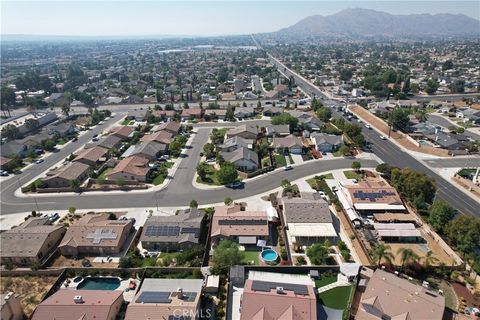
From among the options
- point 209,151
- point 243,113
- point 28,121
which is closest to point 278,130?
point 243,113

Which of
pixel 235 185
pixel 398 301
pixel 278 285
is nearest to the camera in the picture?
pixel 398 301

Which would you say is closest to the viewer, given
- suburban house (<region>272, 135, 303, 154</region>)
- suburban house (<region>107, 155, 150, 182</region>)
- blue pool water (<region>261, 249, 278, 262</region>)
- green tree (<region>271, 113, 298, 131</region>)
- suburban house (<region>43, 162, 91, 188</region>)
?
blue pool water (<region>261, 249, 278, 262</region>)

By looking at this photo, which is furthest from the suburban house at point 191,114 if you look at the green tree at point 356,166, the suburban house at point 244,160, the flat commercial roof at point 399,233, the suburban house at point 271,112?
the flat commercial roof at point 399,233

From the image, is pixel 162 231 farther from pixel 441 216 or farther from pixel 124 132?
pixel 124 132

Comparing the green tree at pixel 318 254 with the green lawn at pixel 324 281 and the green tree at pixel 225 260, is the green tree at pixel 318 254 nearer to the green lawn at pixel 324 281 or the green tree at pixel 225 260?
the green lawn at pixel 324 281

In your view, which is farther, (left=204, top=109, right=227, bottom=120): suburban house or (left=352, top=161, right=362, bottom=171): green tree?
(left=204, top=109, right=227, bottom=120): suburban house

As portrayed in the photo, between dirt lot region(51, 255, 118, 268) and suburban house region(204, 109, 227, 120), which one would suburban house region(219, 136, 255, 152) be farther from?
dirt lot region(51, 255, 118, 268)

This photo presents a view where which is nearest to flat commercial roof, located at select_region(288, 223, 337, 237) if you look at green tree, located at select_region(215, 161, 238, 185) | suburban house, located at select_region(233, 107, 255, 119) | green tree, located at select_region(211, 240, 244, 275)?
green tree, located at select_region(211, 240, 244, 275)
